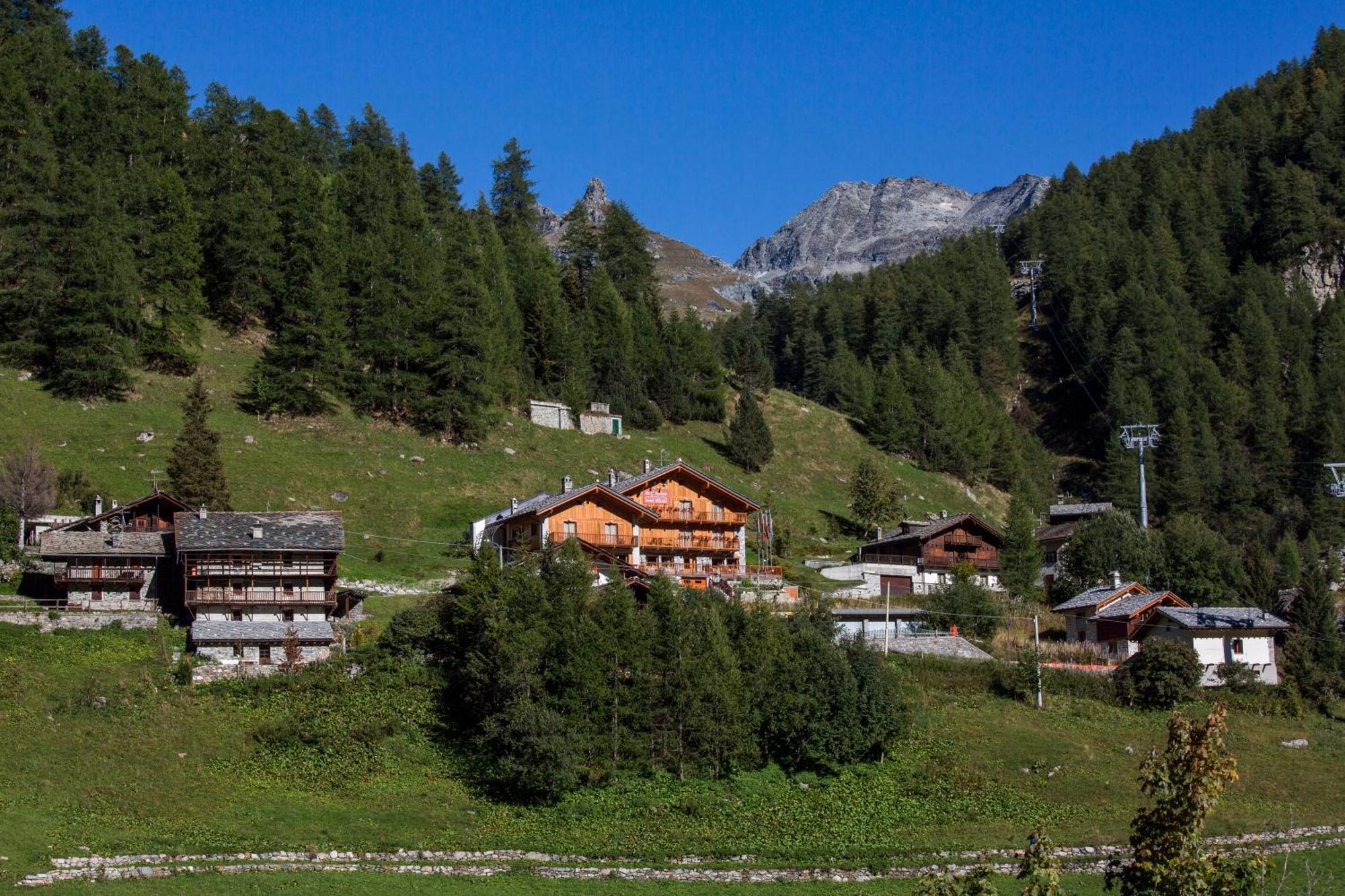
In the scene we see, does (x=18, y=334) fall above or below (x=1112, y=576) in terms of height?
above

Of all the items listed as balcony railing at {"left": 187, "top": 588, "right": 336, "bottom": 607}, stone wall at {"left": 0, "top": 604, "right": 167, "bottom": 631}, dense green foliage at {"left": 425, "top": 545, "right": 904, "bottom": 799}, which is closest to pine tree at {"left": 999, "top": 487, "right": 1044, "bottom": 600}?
dense green foliage at {"left": 425, "top": 545, "right": 904, "bottom": 799}

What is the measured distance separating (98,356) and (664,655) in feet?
168

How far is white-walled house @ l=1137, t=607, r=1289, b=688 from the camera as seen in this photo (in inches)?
2527

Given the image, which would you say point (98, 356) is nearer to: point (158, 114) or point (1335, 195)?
point (158, 114)

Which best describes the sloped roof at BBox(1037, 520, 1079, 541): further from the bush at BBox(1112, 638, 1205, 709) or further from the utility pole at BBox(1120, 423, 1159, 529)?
the bush at BBox(1112, 638, 1205, 709)

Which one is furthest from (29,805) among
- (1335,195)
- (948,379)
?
(1335,195)

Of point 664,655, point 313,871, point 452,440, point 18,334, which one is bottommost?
point 313,871

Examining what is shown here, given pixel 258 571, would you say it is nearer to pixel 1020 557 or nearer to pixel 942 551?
pixel 942 551

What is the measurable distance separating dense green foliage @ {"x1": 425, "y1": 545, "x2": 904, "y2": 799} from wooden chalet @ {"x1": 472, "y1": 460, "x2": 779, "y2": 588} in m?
15.4

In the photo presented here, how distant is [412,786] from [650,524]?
32.8 metres

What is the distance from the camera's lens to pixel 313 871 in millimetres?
35656

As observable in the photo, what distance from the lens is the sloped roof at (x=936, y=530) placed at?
275 feet

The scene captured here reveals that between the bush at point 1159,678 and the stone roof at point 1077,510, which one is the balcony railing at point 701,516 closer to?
the bush at point 1159,678

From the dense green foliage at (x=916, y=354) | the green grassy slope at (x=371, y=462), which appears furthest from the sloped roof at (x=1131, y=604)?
the dense green foliage at (x=916, y=354)
